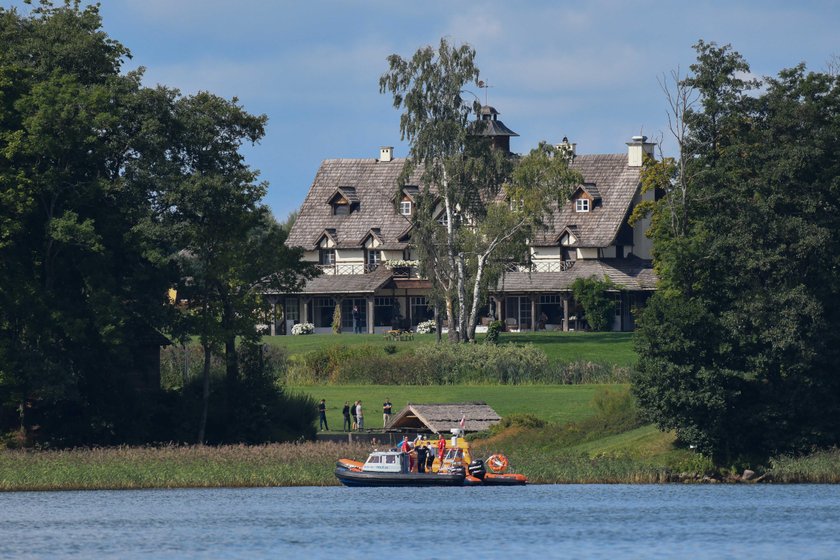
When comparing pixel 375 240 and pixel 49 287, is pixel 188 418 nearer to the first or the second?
pixel 49 287

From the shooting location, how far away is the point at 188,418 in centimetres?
7594

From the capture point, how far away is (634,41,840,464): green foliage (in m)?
68.1

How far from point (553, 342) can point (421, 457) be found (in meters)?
38.8

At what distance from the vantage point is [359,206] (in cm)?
12812

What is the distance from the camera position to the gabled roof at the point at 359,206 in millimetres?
125688

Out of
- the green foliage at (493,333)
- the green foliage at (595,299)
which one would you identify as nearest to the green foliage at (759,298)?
the green foliage at (493,333)

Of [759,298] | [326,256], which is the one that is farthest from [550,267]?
[759,298]

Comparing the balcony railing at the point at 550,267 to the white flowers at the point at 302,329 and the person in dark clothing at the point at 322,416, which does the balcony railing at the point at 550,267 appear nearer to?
the white flowers at the point at 302,329

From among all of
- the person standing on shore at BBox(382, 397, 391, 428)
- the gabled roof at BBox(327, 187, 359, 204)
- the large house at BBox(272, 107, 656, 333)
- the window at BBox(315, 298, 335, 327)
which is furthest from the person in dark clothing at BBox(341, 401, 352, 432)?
the gabled roof at BBox(327, 187, 359, 204)

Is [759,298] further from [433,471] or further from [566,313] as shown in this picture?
[566,313]

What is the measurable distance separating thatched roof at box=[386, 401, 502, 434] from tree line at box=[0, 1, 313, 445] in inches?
224

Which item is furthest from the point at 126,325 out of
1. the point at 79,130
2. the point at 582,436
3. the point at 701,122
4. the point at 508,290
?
the point at 508,290

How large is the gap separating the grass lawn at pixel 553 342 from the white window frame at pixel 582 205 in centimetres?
1284

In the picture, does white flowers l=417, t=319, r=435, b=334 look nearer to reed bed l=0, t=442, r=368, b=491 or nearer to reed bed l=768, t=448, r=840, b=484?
reed bed l=0, t=442, r=368, b=491
